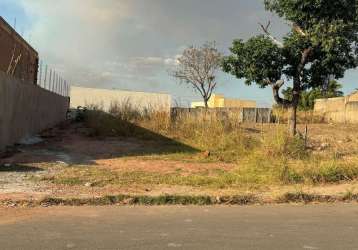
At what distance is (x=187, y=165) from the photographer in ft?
47.2

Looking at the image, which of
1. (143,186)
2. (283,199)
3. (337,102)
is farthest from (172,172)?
(337,102)

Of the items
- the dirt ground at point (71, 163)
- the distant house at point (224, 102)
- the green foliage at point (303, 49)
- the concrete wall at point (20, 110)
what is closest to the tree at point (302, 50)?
the green foliage at point (303, 49)

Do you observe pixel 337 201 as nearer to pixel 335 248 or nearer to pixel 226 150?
pixel 335 248

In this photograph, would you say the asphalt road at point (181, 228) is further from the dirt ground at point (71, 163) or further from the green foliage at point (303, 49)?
the green foliage at point (303, 49)

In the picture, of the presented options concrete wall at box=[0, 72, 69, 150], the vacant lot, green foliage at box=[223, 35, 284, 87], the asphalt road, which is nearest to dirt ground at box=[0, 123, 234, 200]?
the vacant lot

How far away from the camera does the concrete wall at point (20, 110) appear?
15.8 m

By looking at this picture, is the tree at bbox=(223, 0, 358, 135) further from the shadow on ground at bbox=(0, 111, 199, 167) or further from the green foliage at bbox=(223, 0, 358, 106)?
the shadow on ground at bbox=(0, 111, 199, 167)

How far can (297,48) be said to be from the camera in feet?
58.5

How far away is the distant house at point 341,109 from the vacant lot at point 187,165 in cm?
1489

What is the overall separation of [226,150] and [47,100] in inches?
494

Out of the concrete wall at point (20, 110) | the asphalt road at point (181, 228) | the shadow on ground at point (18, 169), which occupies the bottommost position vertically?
the asphalt road at point (181, 228)

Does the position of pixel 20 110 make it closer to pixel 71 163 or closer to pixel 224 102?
pixel 71 163

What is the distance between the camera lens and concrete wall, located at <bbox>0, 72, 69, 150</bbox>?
15.8m

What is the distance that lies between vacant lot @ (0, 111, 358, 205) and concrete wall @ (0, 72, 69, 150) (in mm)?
787
